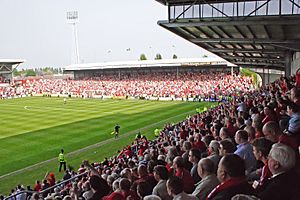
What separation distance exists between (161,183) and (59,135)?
2347cm

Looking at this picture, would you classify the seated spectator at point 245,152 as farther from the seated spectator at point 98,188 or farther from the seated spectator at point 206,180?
the seated spectator at point 98,188

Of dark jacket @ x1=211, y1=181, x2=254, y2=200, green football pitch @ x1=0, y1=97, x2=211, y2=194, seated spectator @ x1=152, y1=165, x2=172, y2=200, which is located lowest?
green football pitch @ x1=0, y1=97, x2=211, y2=194

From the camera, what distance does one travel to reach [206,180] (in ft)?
13.6

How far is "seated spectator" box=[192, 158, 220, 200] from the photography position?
4.10m

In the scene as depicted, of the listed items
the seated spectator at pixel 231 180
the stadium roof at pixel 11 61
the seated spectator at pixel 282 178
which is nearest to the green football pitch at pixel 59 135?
the seated spectator at pixel 231 180

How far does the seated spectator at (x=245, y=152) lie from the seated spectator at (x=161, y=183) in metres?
1.04

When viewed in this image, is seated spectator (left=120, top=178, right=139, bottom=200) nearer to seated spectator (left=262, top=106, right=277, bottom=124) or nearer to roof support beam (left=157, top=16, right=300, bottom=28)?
seated spectator (left=262, top=106, right=277, bottom=124)

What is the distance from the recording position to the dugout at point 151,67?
223ft

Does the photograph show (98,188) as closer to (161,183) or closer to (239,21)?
(161,183)

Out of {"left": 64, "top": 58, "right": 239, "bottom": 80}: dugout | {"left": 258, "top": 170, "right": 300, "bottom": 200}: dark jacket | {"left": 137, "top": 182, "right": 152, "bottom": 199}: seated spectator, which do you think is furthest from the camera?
{"left": 64, "top": 58, "right": 239, "bottom": 80}: dugout

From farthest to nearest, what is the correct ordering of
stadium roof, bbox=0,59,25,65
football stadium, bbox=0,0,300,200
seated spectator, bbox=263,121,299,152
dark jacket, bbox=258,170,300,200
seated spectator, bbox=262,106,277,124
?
stadium roof, bbox=0,59,25,65
seated spectator, bbox=262,106,277,124
seated spectator, bbox=263,121,299,152
football stadium, bbox=0,0,300,200
dark jacket, bbox=258,170,300,200

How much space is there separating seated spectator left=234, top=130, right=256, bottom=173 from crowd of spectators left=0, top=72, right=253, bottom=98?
45.1m

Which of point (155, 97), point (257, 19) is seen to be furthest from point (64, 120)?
point (257, 19)

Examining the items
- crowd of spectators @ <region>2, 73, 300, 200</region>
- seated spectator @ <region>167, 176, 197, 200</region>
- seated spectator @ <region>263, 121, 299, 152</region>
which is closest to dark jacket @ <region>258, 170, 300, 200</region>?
crowd of spectators @ <region>2, 73, 300, 200</region>
